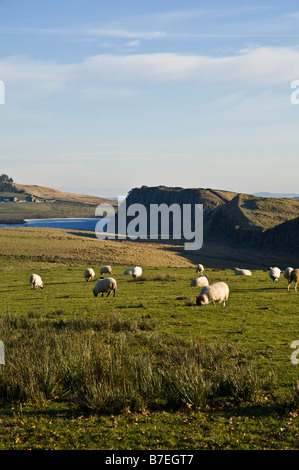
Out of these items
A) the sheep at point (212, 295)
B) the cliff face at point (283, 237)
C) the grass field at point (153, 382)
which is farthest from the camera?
the cliff face at point (283, 237)

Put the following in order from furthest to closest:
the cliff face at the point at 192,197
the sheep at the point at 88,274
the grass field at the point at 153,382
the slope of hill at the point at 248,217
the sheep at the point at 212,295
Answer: the cliff face at the point at 192,197 < the slope of hill at the point at 248,217 < the sheep at the point at 88,274 < the sheep at the point at 212,295 < the grass field at the point at 153,382

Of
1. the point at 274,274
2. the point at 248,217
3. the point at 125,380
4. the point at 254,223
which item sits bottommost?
the point at 274,274

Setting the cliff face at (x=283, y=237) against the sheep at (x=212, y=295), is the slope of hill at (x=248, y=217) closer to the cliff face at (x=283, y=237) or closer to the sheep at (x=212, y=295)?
the cliff face at (x=283, y=237)

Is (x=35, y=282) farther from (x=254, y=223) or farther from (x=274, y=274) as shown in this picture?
(x=254, y=223)

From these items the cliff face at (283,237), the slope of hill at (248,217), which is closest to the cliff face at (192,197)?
the slope of hill at (248,217)

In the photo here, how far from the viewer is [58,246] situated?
2857 inches

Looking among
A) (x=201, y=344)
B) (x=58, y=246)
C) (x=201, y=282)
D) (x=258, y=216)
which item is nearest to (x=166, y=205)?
(x=258, y=216)

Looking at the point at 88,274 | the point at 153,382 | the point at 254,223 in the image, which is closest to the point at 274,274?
the point at 88,274

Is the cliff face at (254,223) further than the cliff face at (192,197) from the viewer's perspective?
No

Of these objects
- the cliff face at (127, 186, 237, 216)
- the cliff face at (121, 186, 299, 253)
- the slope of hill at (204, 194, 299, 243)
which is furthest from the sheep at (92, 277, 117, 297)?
the cliff face at (127, 186, 237, 216)

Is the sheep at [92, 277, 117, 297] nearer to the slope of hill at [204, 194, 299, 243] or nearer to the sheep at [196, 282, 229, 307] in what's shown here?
the sheep at [196, 282, 229, 307]
